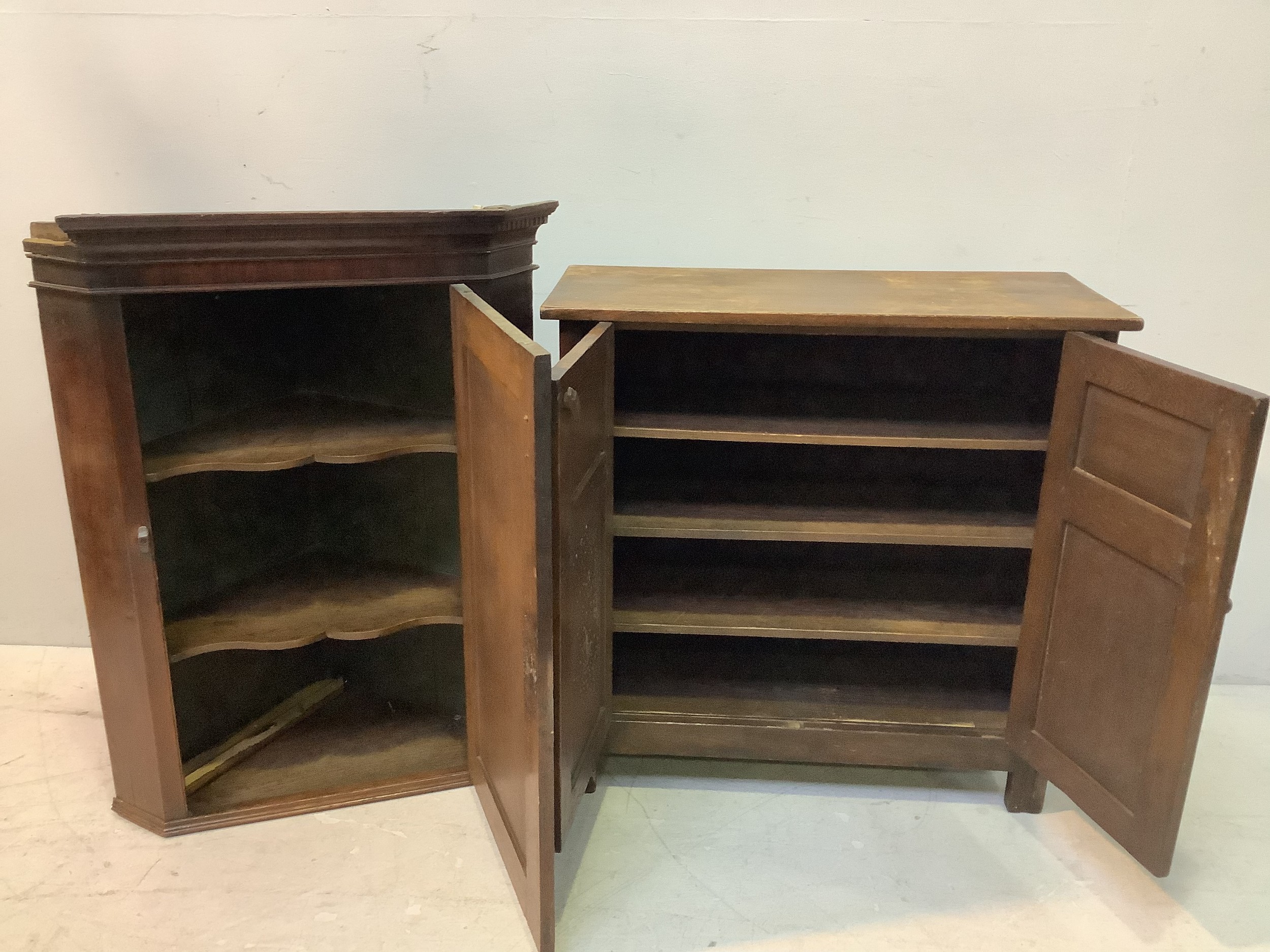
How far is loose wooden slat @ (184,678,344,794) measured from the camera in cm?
230

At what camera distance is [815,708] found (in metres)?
2.32

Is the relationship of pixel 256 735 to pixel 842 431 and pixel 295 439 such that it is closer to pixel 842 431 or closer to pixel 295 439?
pixel 295 439

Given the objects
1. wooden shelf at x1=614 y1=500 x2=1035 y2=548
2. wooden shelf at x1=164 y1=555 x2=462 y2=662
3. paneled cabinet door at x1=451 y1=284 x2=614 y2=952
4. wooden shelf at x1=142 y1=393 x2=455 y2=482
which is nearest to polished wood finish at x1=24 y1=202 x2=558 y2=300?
paneled cabinet door at x1=451 y1=284 x2=614 y2=952

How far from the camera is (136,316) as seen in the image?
2.07m

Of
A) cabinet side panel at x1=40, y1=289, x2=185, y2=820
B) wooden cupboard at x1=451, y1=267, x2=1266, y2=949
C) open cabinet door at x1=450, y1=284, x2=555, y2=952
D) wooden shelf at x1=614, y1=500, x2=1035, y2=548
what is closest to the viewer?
open cabinet door at x1=450, y1=284, x2=555, y2=952

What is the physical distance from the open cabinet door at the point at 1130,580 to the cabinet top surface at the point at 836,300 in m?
0.12

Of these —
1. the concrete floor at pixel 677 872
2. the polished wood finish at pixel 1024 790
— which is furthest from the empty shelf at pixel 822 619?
the concrete floor at pixel 677 872

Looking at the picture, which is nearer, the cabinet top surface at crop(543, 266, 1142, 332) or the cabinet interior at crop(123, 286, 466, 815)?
the cabinet top surface at crop(543, 266, 1142, 332)

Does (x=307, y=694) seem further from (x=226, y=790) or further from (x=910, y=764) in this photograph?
(x=910, y=764)

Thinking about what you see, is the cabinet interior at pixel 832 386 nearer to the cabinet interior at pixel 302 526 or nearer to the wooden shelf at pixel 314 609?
the cabinet interior at pixel 302 526

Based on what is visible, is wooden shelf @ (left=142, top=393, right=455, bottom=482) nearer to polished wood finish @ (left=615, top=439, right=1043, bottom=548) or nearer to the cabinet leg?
polished wood finish @ (left=615, top=439, right=1043, bottom=548)

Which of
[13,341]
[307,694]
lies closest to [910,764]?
[307,694]

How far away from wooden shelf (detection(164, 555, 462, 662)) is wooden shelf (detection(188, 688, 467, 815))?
32 cm

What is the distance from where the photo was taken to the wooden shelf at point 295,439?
2018 millimetres
